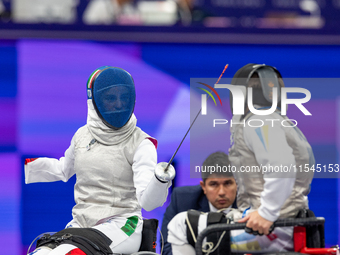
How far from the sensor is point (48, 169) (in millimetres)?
2746

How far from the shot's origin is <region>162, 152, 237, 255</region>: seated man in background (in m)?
2.62

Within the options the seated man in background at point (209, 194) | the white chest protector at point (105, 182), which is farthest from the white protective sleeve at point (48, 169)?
the seated man in background at point (209, 194)

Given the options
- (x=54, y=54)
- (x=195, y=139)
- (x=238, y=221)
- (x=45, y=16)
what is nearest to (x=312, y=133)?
(x=195, y=139)

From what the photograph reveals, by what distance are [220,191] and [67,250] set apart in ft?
3.50

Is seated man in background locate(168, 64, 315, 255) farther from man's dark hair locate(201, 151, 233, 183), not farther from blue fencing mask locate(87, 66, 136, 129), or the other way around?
blue fencing mask locate(87, 66, 136, 129)

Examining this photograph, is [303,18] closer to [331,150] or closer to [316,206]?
[316,206]

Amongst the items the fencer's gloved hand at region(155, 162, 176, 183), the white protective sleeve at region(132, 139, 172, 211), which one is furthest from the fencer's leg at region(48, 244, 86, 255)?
the fencer's gloved hand at region(155, 162, 176, 183)

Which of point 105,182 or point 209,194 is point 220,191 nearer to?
point 209,194

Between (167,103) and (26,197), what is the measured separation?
117 centimetres

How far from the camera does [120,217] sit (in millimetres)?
2457

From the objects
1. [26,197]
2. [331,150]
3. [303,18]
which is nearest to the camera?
[331,150]

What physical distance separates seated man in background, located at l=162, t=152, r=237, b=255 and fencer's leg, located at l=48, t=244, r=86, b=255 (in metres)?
0.79

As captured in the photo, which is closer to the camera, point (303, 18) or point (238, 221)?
point (238, 221)

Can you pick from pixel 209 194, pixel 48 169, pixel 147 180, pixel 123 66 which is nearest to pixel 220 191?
pixel 209 194
